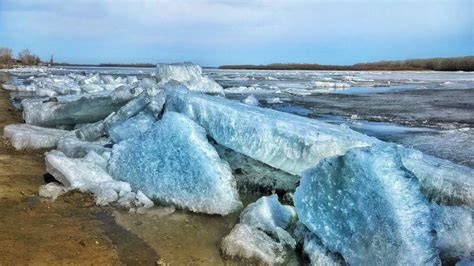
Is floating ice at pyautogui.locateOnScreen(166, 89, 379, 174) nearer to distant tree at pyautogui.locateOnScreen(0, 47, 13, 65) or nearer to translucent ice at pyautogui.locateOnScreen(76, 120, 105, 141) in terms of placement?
translucent ice at pyautogui.locateOnScreen(76, 120, 105, 141)

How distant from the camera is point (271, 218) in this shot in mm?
2789

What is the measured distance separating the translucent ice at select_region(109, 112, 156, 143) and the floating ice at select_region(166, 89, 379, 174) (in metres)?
0.67

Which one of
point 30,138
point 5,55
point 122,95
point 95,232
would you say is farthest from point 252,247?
point 5,55

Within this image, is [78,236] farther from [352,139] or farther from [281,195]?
[352,139]

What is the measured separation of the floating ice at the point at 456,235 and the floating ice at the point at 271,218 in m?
0.86

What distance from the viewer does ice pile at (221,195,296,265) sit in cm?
243

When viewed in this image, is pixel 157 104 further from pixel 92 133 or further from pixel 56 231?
pixel 56 231

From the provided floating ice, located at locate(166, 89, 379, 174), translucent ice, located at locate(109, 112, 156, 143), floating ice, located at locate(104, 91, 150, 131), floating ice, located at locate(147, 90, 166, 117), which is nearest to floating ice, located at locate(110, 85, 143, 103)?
floating ice, located at locate(104, 91, 150, 131)

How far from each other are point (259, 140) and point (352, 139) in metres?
0.74

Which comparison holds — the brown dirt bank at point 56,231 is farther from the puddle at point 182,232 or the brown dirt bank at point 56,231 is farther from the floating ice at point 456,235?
the floating ice at point 456,235

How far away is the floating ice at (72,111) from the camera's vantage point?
604cm

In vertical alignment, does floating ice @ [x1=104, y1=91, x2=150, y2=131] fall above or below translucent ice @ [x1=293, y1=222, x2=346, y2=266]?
above

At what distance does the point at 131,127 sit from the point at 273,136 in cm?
161

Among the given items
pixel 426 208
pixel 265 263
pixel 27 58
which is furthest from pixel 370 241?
pixel 27 58
